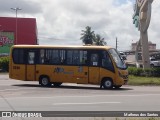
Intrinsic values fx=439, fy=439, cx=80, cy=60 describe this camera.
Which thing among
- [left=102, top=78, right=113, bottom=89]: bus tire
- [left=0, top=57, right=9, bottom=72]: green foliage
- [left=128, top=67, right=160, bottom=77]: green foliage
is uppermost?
[left=0, top=57, right=9, bottom=72]: green foliage

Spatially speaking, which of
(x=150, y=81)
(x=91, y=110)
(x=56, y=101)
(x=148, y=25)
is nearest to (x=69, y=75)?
(x=150, y=81)

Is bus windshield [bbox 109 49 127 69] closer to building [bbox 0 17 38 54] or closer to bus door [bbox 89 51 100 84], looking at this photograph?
bus door [bbox 89 51 100 84]

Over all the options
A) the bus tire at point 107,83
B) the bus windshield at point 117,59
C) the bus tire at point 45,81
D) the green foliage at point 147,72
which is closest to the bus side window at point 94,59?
the bus windshield at point 117,59

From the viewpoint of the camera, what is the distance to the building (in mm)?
82188

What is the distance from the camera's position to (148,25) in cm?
4125

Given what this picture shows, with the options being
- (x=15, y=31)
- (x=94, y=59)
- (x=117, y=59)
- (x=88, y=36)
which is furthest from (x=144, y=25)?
(x=88, y=36)

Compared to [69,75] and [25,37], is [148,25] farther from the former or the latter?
[25,37]

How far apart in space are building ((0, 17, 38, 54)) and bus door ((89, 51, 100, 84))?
5750 centimetres

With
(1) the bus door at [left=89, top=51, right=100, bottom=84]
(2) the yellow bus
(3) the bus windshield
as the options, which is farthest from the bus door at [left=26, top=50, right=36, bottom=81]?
(3) the bus windshield

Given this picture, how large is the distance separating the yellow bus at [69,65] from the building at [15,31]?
2188 inches

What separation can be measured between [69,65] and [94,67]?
156 cm

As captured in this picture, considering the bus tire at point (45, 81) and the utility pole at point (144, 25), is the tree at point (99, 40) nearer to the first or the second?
the utility pole at point (144, 25)

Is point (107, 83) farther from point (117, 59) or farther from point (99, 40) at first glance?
point (99, 40)

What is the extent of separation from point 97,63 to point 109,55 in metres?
0.89
